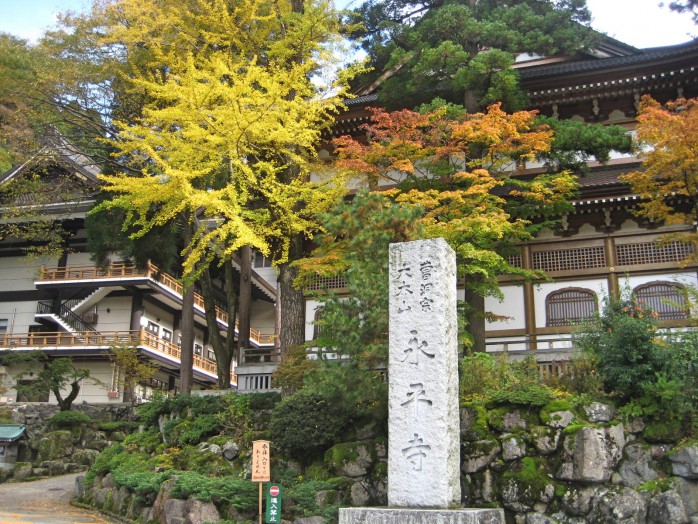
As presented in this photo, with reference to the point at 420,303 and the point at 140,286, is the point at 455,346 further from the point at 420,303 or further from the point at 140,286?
the point at 140,286

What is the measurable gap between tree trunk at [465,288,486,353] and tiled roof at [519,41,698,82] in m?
7.33

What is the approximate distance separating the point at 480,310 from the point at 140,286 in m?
19.6

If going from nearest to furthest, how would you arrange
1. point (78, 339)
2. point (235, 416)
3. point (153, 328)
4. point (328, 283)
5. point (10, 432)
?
1. point (235, 416)
2. point (328, 283)
3. point (10, 432)
4. point (78, 339)
5. point (153, 328)

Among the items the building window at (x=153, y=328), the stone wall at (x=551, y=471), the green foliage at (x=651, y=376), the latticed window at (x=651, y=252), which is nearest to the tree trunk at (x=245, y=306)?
the stone wall at (x=551, y=471)

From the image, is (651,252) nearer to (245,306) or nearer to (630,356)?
(630,356)

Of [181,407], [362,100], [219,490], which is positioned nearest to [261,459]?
[219,490]

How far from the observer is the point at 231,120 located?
54.2ft

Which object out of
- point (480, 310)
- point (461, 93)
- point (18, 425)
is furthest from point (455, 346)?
point (18, 425)

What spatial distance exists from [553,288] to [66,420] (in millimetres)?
17093

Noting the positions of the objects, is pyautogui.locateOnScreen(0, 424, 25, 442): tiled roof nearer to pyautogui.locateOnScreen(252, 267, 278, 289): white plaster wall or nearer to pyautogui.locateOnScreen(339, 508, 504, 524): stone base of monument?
pyautogui.locateOnScreen(252, 267, 278, 289): white plaster wall

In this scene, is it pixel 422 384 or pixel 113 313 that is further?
pixel 113 313

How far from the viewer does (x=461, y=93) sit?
21.9m

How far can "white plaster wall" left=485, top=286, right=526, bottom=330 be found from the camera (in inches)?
824

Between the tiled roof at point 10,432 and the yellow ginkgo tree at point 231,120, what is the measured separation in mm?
8427
